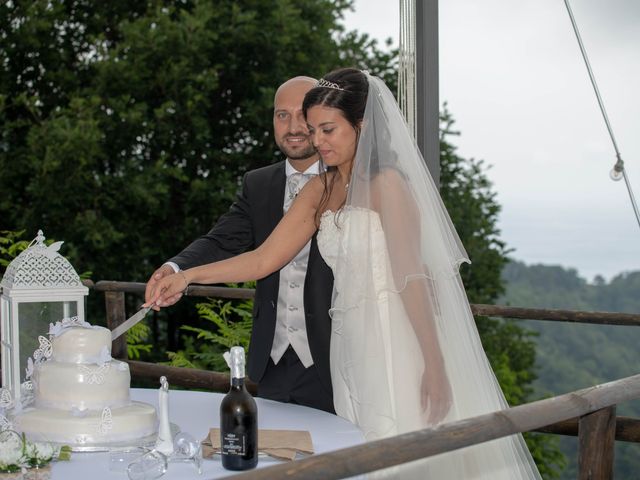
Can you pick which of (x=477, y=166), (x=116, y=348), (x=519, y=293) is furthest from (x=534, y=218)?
(x=116, y=348)

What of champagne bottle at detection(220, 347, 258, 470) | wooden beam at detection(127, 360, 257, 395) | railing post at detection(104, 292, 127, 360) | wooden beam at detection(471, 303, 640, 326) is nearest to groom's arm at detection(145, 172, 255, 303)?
wooden beam at detection(127, 360, 257, 395)

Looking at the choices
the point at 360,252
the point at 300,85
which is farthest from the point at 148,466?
the point at 300,85

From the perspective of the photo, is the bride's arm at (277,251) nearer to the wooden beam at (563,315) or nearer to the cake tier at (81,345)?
the cake tier at (81,345)

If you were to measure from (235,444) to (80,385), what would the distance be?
35 cm

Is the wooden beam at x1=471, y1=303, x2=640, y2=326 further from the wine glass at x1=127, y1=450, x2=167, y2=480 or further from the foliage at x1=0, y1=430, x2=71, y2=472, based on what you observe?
the foliage at x1=0, y1=430, x2=71, y2=472

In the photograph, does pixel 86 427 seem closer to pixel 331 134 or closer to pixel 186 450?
pixel 186 450

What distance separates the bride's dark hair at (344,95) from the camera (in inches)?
98.0

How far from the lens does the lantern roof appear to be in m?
2.14

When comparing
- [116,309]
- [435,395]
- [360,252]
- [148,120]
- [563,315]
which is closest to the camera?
[435,395]

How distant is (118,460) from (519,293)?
1260 cm

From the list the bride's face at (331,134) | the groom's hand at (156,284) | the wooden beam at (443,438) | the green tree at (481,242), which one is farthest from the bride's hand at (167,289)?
the green tree at (481,242)

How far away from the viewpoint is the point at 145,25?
841 cm

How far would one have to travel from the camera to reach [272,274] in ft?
9.21

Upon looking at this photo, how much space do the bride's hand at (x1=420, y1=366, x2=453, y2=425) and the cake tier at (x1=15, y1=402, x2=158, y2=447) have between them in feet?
2.38
